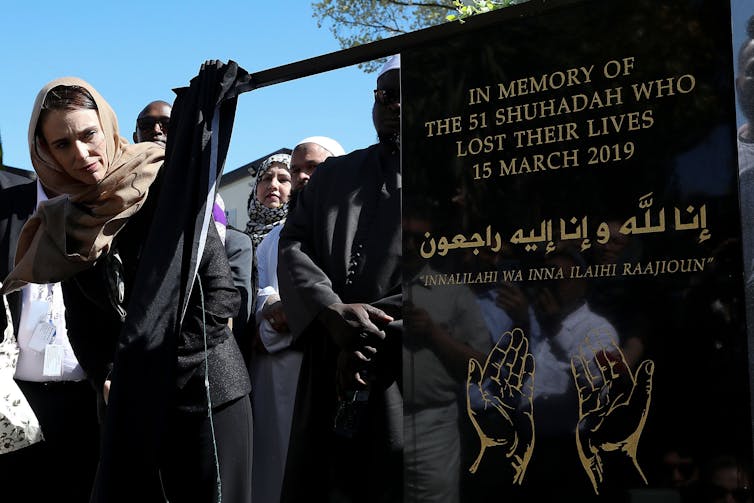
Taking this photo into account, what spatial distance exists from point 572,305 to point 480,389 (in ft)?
1.30

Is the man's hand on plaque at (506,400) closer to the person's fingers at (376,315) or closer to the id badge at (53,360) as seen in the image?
the person's fingers at (376,315)

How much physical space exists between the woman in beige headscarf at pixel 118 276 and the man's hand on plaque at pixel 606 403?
145 cm

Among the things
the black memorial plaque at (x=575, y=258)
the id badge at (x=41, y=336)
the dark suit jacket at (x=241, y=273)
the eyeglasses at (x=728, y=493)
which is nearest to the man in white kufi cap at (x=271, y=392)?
the dark suit jacket at (x=241, y=273)

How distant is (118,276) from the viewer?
11.8 ft

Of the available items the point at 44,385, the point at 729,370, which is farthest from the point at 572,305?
the point at 44,385

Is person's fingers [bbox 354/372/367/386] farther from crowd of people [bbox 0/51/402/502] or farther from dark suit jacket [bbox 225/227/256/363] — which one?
dark suit jacket [bbox 225/227/256/363]

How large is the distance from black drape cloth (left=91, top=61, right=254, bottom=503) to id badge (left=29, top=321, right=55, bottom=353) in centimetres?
100

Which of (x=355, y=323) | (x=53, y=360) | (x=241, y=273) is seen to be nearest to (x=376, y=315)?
(x=355, y=323)

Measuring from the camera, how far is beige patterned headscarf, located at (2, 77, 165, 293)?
3.42m

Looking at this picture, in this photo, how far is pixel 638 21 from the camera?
2.57 metres

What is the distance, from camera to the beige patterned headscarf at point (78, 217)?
11.2 feet

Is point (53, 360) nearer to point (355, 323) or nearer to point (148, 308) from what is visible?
point (148, 308)

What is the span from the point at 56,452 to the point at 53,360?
0.44 m

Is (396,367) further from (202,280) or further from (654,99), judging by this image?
(654,99)
